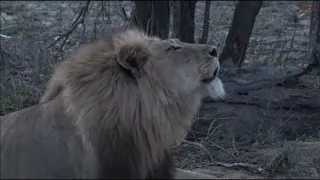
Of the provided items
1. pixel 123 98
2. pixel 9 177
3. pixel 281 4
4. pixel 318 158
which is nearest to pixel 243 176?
pixel 318 158

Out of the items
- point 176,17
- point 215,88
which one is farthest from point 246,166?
point 176,17

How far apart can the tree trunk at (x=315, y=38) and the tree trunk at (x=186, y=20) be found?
3.92 ft

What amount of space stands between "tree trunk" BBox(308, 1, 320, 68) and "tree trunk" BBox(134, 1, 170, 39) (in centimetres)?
137

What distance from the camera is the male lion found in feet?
8.68

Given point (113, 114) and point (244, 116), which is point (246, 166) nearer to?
point (244, 116)

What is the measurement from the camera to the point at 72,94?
2.75 m

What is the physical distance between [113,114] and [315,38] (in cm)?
→ 359

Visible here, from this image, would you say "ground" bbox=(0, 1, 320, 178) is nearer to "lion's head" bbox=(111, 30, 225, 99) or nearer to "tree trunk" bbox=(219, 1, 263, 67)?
"tree trunk" bbox=(219, 1, 263, 67)

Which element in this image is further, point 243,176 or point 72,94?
point 243,176

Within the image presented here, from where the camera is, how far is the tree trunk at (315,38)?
5.37 m

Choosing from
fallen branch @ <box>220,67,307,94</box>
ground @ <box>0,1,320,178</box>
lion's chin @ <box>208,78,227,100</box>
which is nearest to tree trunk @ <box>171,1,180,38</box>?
ground @ <box>0,1,320,178</box>

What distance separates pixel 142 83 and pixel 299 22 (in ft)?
22.5

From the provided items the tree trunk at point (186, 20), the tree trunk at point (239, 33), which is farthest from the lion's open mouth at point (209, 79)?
the tree trunk at point (186, 20)

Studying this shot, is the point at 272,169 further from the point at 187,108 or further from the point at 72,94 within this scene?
the point at 72,94
